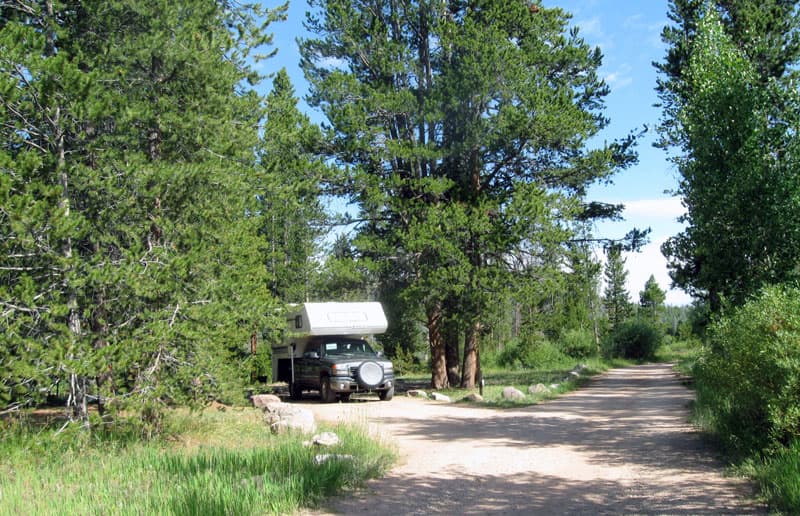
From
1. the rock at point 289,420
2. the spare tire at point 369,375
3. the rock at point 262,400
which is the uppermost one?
the spare tire at point 369,375

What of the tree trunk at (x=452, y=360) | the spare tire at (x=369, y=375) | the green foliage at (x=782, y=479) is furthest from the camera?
the tree trunk at (x=452, y=360)

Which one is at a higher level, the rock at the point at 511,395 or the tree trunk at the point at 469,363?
the tree trunk at the point at 469,363

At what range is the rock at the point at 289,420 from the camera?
10.8 meters

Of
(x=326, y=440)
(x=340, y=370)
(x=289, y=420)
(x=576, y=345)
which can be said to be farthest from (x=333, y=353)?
(x=576, y=345)

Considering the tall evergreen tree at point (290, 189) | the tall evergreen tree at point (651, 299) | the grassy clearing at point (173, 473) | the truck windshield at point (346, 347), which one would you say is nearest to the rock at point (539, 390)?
the truck windshield at point (346, 347)

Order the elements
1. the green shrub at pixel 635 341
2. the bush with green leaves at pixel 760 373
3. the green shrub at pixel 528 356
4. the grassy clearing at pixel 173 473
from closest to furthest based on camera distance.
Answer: the grassy clearing at pixel 173 473, the bush with green leaves at pixel 760 373, the green shrub at pixel 528 356, the green shrub at pixel 635 341

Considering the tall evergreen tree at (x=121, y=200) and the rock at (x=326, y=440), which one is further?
the rock at (x=326, y=440)

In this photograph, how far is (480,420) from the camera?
13688 mm

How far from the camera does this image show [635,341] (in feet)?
156

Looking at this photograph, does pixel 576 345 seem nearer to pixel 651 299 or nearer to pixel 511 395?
pixel 511 395

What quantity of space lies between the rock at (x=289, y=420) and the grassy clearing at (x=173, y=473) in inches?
22.3

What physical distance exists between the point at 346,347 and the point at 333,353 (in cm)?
50

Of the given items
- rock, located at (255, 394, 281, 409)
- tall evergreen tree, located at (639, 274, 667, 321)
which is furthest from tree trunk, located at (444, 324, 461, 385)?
tall evergreen tree, located at (639, 274, 667, 321)

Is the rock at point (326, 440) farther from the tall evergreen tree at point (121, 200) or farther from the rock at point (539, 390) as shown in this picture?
the rock at point (539, 390)
